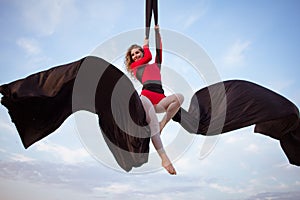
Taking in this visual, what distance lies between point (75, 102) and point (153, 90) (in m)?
0.82

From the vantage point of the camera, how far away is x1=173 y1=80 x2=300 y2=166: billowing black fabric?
267 cm

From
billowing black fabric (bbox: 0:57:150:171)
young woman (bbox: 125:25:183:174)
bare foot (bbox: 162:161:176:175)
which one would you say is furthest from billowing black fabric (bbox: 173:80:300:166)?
billowing black fabric (bbox: 0:57:150:171)

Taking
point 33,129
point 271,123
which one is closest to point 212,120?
point 271,123

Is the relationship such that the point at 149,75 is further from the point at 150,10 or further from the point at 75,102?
the point at 75,102

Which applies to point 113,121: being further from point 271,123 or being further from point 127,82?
point 271,123

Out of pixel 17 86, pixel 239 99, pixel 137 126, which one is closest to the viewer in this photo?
pixel 17 86

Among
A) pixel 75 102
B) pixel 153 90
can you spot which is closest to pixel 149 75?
pixel 153 90

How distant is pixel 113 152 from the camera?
2871 millimetres

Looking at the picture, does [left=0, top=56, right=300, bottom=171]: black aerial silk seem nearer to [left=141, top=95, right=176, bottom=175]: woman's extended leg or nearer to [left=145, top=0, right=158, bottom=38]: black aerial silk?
[left=141, top=95, right=176, bottom=175]: woman's extended leg

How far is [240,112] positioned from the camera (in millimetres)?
2721

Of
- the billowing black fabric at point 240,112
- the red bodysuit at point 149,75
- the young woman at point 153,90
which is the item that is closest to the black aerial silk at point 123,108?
the billowing black fabric at point 240,112

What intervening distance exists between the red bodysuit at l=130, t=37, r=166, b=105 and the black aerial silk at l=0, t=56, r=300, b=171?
276mm

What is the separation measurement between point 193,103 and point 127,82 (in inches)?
32.9

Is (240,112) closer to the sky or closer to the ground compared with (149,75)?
closer to the ground
